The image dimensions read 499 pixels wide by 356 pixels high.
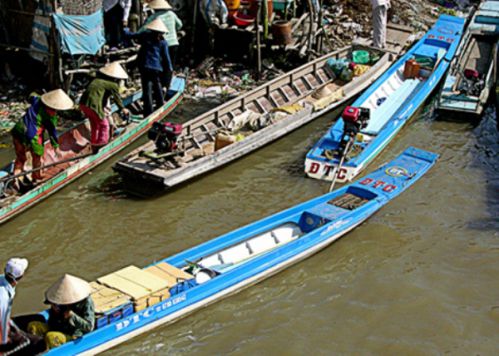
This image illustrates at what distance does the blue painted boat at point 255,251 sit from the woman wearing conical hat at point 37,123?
300cm

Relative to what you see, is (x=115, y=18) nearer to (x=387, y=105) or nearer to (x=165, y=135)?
(x=165, y=135)

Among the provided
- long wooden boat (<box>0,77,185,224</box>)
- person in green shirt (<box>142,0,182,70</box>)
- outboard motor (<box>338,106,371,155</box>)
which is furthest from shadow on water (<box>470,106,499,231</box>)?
person in green shirt (<box>142,0,182,70</box>)

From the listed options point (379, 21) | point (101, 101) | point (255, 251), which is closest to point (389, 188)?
point (255, 251)

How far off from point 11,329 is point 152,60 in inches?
244

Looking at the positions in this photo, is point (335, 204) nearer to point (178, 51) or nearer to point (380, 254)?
point (380, 254)

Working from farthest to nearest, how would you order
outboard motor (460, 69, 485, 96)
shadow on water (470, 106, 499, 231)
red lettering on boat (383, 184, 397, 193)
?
outboard motor (460, 69, 485, 96) < shadow on water (470, 106, 499, 231) < red lettering on boat (383, 184, 397, 193)

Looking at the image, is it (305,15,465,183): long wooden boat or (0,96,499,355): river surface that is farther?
(305,15,465,183): long wooden boat

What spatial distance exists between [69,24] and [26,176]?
3.36 m

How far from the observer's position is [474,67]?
15.2m

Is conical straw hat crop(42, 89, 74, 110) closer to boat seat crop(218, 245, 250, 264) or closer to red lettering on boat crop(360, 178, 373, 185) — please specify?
boat seat crop(218, 245, 250, 264)

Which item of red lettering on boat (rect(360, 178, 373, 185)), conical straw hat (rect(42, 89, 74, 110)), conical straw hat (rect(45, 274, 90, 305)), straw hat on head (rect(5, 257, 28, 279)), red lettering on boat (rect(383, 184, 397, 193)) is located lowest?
red lettering on boat (rect(383, 184, 397, 193))

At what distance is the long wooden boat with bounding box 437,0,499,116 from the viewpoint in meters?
12.5

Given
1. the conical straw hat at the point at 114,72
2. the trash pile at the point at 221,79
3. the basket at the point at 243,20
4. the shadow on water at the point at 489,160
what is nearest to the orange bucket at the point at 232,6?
the basket at the point at 243,20

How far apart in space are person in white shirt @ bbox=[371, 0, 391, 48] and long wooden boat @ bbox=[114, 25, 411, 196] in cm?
32
